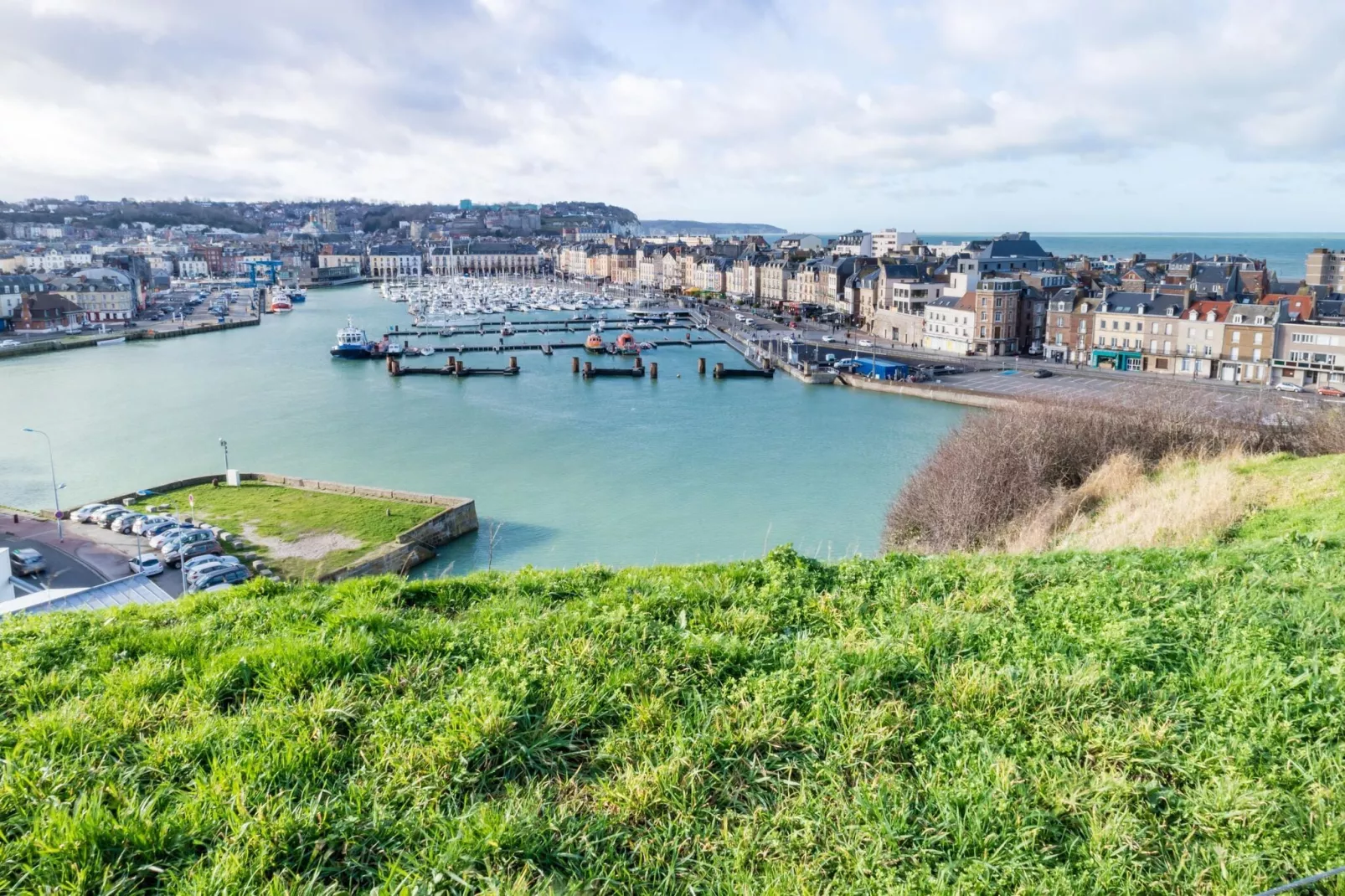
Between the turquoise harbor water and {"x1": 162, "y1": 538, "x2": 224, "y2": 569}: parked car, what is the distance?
110 inches

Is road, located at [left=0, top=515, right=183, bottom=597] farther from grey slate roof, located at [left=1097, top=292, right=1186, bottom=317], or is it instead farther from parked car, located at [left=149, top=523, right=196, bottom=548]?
grey slate roof, located at [left=1097, top=292, right=1186, bottom=317]

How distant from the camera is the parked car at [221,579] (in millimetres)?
9133

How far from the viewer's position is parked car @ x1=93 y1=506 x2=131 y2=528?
1191 centimetres

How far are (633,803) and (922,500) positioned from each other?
959cm

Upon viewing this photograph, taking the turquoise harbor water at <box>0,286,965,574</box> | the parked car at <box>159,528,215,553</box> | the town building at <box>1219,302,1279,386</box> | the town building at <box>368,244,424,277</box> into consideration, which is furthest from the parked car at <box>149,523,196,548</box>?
the town building at <box>368,244,424,277</box>

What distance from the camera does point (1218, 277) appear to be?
2812cm

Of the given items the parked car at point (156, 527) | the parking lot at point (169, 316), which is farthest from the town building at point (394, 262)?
the parked car at point (156, 527)

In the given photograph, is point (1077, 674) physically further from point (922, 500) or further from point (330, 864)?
point (922, 500)

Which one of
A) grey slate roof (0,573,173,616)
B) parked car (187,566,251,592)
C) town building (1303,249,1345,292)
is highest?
town building (1303,249,1345,292)

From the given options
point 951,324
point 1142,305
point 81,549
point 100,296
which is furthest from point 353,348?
point 1142,305

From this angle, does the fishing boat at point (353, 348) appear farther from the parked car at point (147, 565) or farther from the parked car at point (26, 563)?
the parked car at point (147, 565)

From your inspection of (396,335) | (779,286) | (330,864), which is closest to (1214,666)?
(330,864)

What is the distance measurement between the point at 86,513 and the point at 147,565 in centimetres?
324

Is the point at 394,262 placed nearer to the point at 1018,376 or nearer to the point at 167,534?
the point at 1018,376
